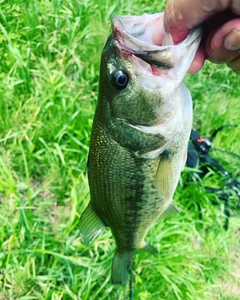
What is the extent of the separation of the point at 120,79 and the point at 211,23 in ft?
1.30

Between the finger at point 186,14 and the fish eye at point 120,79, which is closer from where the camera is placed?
the finger at point 186,14

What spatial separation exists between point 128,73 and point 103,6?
240 cm

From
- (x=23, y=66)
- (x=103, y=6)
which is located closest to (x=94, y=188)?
(x=23, y=66)

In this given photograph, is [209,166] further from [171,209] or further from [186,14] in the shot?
[186,14]

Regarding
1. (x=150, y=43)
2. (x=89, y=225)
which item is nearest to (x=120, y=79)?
(x=150, y=43)

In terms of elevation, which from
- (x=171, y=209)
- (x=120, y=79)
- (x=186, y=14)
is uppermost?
(x=186, y=14)

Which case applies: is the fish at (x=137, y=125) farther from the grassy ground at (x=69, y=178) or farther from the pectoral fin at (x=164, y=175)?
the grassy ground at (x=69, y=178)

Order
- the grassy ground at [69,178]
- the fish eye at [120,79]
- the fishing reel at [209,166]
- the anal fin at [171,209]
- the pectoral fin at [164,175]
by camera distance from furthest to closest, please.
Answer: the fishing reel at [209,166], the grassy ground at [69,178], the anal fin at [171,209], the pectoral fin at [164,175], the fish eye at [120,79]

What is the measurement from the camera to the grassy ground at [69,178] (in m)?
2.74

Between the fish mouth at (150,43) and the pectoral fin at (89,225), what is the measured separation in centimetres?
73

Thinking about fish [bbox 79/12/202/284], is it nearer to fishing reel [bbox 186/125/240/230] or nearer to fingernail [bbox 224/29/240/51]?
fingernail [bbox 224/29/240/51]

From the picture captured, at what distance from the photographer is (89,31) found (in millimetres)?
3633

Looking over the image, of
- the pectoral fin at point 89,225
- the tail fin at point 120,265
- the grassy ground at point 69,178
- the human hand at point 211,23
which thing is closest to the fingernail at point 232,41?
the human hand at point 211,23

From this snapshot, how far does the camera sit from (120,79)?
1.61 m
